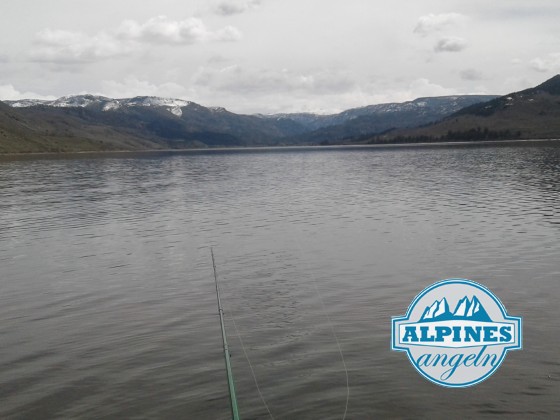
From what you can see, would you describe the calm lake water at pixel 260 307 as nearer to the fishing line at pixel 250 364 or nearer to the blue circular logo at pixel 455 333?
the fishing line at pixel 250 364

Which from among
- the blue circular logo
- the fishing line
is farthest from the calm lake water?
the blue circular logo

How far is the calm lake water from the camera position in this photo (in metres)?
14.6

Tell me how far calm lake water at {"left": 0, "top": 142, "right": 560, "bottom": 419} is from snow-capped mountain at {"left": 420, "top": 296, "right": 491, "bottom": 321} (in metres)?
2.58

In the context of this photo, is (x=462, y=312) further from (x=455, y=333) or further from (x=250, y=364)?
(x=250, y=364)

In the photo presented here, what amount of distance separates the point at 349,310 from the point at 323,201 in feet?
140

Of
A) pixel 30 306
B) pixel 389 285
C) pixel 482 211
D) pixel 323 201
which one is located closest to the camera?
pixel 30 306

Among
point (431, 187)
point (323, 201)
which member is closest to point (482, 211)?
point (323, 201)

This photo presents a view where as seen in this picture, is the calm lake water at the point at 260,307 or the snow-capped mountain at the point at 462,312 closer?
the snow-capped mountain at the point at 462,312

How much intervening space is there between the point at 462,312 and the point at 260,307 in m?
11.7

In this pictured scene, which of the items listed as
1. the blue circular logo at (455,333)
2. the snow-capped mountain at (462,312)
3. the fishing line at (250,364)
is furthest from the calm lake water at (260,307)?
the snow-capped mountain at (462,312)

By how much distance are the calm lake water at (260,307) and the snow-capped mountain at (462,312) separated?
8.46 feet

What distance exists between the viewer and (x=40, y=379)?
1630cm

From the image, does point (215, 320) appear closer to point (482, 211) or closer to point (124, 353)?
point (124, 353)

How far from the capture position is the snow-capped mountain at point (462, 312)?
13.5 meters
